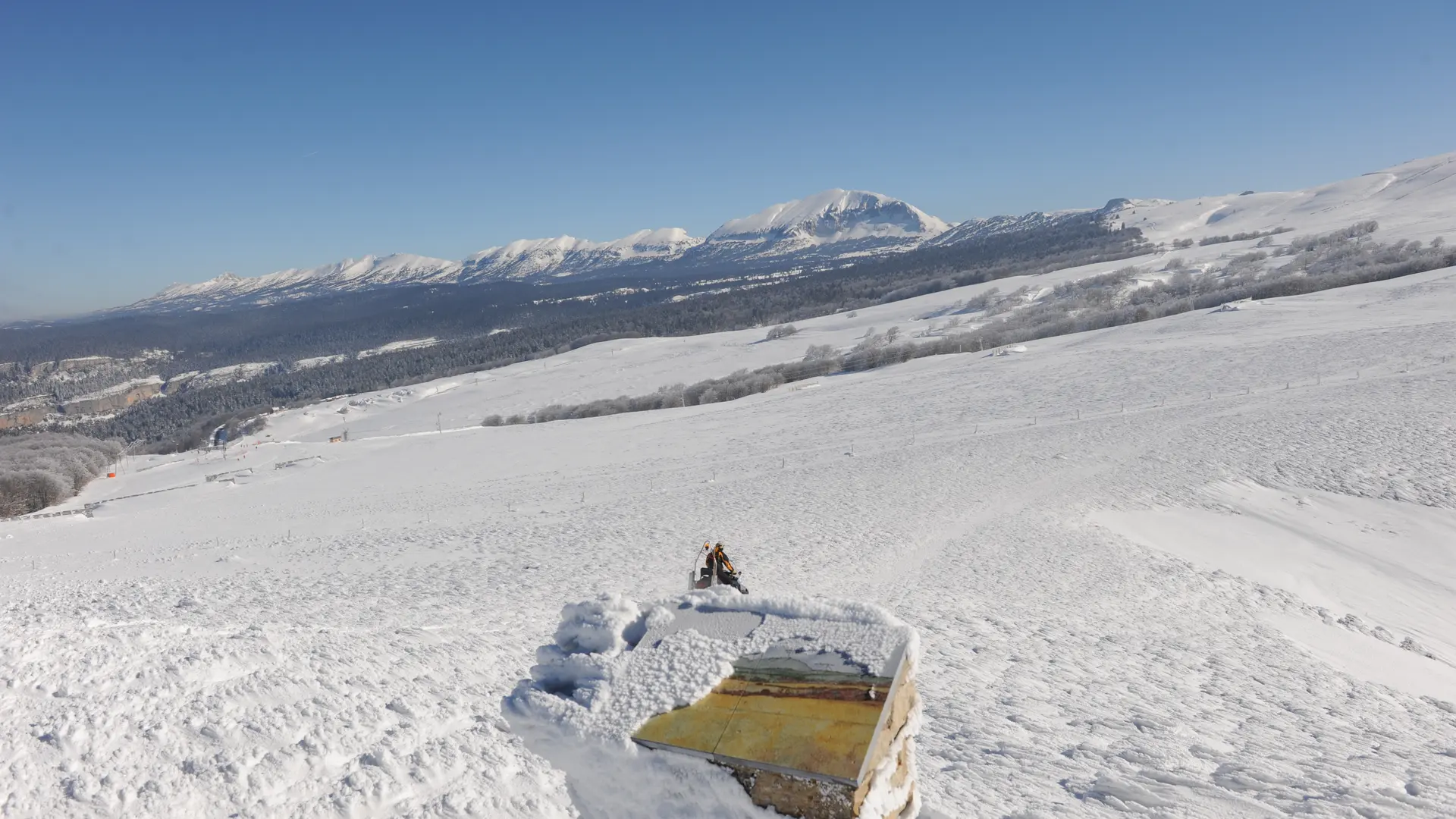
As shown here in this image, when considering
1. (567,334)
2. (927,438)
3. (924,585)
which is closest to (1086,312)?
(927,438)

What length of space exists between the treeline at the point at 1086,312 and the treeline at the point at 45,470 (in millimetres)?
28356

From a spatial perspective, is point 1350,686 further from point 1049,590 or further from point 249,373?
point 249,373

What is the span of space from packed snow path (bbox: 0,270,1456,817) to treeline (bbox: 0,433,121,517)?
14.5 m

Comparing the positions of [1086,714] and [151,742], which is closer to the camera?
[151,742]

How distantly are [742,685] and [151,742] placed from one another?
16.5 feet

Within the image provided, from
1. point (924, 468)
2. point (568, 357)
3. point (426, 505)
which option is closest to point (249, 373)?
point (568, 357)

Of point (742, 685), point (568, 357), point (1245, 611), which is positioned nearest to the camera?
point (742, 685)

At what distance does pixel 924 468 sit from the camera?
27.9 metres

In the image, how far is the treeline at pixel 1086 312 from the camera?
61.8 meters

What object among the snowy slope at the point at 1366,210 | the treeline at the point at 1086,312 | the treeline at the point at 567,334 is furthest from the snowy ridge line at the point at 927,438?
the treeline at the point at 567,334

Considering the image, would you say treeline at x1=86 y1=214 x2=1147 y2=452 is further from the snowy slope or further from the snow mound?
the snow mound

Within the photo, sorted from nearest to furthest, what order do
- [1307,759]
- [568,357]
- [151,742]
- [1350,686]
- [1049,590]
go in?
[151,742] → [1307,759] → [1350,686] → [1049,590] → [568,357]

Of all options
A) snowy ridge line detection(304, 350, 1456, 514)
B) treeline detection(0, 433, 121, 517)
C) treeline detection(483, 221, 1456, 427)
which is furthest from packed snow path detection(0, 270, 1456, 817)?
treeline detection(483, 221, 1456, 427)

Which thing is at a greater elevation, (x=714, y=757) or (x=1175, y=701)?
(x=714, y=757)
